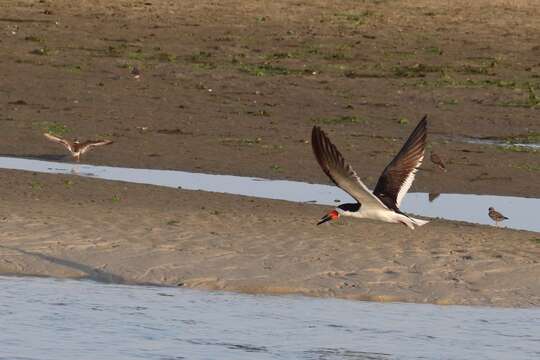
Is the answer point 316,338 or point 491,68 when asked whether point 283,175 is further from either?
point 491,68

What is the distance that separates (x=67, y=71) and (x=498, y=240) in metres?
11.2

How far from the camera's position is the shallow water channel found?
14.1 m

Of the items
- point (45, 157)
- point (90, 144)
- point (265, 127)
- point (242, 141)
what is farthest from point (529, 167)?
point (45, 157)

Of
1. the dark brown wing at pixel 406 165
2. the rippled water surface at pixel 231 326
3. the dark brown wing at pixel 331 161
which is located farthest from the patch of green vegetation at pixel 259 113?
the dark brown wing at pixel 331 161

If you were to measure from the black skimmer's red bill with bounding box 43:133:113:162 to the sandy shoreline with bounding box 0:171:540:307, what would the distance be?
2.18 meters

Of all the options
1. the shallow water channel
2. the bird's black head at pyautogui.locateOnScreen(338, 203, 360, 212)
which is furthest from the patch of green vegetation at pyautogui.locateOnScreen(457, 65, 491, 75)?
the bird's black head at pyautogui.locateOnScreen(338, 203, 360, 212)

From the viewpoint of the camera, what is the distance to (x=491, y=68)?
23359 mm

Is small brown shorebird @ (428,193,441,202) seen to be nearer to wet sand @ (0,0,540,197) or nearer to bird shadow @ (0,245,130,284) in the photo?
wet sand @ (0,0,540,197)

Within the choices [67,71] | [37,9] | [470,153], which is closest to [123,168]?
[470,153]

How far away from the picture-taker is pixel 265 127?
61.6 feet

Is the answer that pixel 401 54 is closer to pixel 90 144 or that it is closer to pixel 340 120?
pixel 340 120

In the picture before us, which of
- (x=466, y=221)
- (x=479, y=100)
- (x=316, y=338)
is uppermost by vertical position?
(x=479, y=100)

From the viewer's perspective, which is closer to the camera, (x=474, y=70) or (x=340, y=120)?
(x=340, y=120)

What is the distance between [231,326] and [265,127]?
9.08 meters
